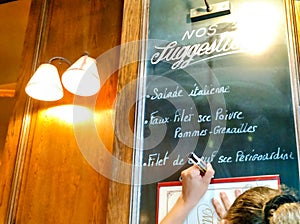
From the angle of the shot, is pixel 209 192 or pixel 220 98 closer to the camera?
pixel 209 192

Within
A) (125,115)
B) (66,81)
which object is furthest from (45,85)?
(125,115)

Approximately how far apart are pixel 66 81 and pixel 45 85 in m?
0.10

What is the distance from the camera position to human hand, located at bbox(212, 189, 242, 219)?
1.28 meters

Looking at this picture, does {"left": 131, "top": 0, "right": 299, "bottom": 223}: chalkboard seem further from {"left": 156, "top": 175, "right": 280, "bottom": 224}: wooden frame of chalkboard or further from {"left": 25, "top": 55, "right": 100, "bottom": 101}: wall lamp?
{"left": 25, "top": 55, "right": 100, "bottom": 101}: wall lamp

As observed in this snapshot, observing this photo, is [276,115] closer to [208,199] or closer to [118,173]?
[208,199]

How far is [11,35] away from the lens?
3.20 meters

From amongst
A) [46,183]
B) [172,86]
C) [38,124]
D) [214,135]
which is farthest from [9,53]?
[214,135]

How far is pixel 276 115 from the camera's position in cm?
134

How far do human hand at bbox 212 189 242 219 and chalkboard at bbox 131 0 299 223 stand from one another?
7cm

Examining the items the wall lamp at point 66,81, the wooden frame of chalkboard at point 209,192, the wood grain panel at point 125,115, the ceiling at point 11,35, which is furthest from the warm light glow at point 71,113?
the ceiling at point 11,35

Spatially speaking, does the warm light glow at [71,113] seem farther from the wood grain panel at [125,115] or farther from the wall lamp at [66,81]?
the wood grain panel at [125,115]

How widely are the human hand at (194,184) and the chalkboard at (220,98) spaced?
0.04m

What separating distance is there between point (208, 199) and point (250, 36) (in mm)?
604

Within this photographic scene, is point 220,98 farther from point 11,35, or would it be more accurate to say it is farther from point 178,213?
point 11,35
